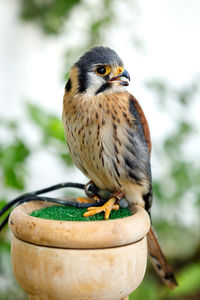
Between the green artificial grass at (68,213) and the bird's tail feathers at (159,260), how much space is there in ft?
0.57

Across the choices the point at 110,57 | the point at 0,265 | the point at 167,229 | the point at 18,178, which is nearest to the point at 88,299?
the point at 110,57

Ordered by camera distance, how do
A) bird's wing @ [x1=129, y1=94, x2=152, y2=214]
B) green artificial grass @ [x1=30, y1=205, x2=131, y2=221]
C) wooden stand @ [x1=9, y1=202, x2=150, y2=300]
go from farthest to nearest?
bird's wing @ [x1=129, y1=94, x2=152, y2=214] → green artificial grass @ [x1=30, y1=205, x2=131, y2=221] → wooden stand @ [x1=9, y1=202, x2=150, y2=300]

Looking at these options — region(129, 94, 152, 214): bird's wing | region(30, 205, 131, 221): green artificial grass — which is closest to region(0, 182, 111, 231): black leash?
region(30, 205, 131, 221): green artificial grass

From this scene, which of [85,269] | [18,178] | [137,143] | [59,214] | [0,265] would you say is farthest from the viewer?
[18,178]

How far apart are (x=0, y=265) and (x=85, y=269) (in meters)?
1.32

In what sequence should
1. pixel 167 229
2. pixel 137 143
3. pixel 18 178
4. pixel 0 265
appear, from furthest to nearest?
1. pixel 167 229
2. pixel 18 178
3. pixel 0 265
4. pixel 137 143

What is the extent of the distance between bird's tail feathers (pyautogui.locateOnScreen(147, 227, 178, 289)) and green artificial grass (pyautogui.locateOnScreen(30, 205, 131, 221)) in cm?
17

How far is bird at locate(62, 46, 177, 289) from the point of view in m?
1.03

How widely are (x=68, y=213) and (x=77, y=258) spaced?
23 cm

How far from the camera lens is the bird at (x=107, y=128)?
103 centimetres

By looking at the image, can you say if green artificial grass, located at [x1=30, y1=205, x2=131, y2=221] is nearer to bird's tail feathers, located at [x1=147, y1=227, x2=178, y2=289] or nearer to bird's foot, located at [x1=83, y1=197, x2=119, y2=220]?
bird's foot, located at [x1=83, y1=197, x2=119, y2=220]

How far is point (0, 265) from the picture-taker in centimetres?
195

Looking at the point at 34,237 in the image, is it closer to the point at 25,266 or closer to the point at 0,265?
the point at 25,266

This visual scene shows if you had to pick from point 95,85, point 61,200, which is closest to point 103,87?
point 95,85
